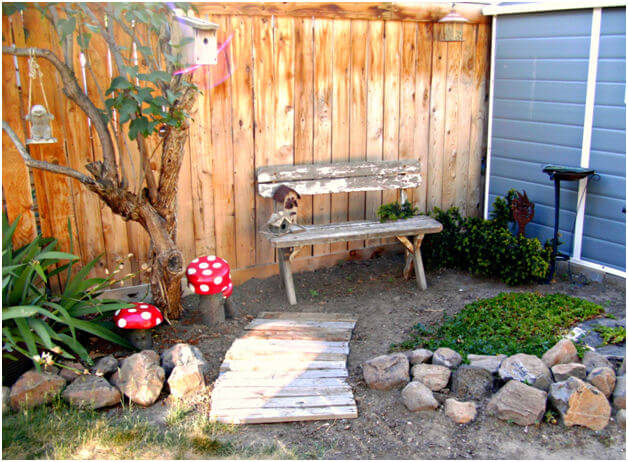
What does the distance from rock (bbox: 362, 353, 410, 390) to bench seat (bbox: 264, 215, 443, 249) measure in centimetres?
155

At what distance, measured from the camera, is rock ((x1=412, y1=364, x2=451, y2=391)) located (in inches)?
149

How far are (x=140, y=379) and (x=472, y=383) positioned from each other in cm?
207

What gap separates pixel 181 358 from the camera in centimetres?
405

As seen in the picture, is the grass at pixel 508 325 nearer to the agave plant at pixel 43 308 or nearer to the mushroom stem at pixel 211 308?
the mushroom stem at pixel 211 308

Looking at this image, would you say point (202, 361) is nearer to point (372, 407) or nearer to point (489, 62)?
point (372, 407)

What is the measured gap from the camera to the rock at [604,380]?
3498mm

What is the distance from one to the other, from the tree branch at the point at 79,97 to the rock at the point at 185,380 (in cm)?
147

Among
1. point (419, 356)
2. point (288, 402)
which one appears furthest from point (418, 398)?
point (288, 402)

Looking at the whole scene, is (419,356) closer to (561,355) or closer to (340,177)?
(561,355)

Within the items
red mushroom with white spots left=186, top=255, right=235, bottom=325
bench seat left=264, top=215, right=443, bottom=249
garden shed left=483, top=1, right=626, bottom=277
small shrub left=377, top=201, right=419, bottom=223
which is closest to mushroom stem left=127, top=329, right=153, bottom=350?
red mushroom with white spots left=186, top=255, right=235, bottom=325

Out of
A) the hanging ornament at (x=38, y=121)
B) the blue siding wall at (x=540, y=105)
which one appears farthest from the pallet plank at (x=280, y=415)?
the blue siding wall at (x=540, y=105)

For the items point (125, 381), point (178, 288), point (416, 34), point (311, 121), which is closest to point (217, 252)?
point (178, 288)

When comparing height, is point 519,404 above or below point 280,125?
below

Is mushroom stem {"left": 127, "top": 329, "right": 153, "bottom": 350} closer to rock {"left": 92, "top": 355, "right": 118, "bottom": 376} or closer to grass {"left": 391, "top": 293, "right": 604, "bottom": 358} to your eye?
rock {"left": 92, "top": 355, "right": 118, "bottom": 376}
